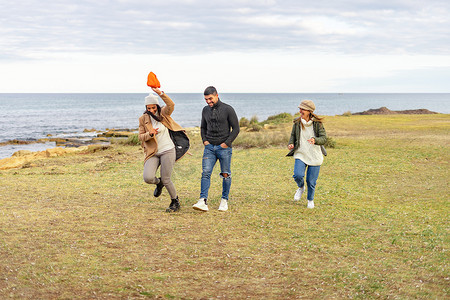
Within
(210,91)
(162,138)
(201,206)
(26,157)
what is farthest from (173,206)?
(26,157)

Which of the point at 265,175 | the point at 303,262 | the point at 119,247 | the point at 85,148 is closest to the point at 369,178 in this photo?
the point at 265,175

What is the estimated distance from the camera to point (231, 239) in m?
7.41

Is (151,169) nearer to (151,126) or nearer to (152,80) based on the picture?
(151,126)

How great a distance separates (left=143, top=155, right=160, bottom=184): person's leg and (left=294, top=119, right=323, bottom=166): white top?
2822mm

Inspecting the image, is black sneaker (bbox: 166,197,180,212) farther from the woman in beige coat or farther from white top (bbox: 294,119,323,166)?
white top (bbox: 294,119,323,166)

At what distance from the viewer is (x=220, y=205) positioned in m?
9.30

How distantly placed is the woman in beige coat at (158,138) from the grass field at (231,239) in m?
0.88

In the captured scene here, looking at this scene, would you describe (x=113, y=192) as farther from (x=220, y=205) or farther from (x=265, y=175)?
(x=265, y=175)

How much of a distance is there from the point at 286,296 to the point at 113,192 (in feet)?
23.6

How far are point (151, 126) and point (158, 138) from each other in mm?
255

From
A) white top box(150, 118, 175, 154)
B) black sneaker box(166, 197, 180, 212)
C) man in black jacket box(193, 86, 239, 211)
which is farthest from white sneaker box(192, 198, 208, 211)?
white top box(150, 118, 175, 154)

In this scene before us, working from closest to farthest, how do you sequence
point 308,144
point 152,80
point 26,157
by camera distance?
point 152,80 → point 308,144 → point 26,157

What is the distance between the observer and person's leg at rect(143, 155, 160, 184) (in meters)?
8.47

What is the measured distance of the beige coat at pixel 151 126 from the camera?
8.46m
